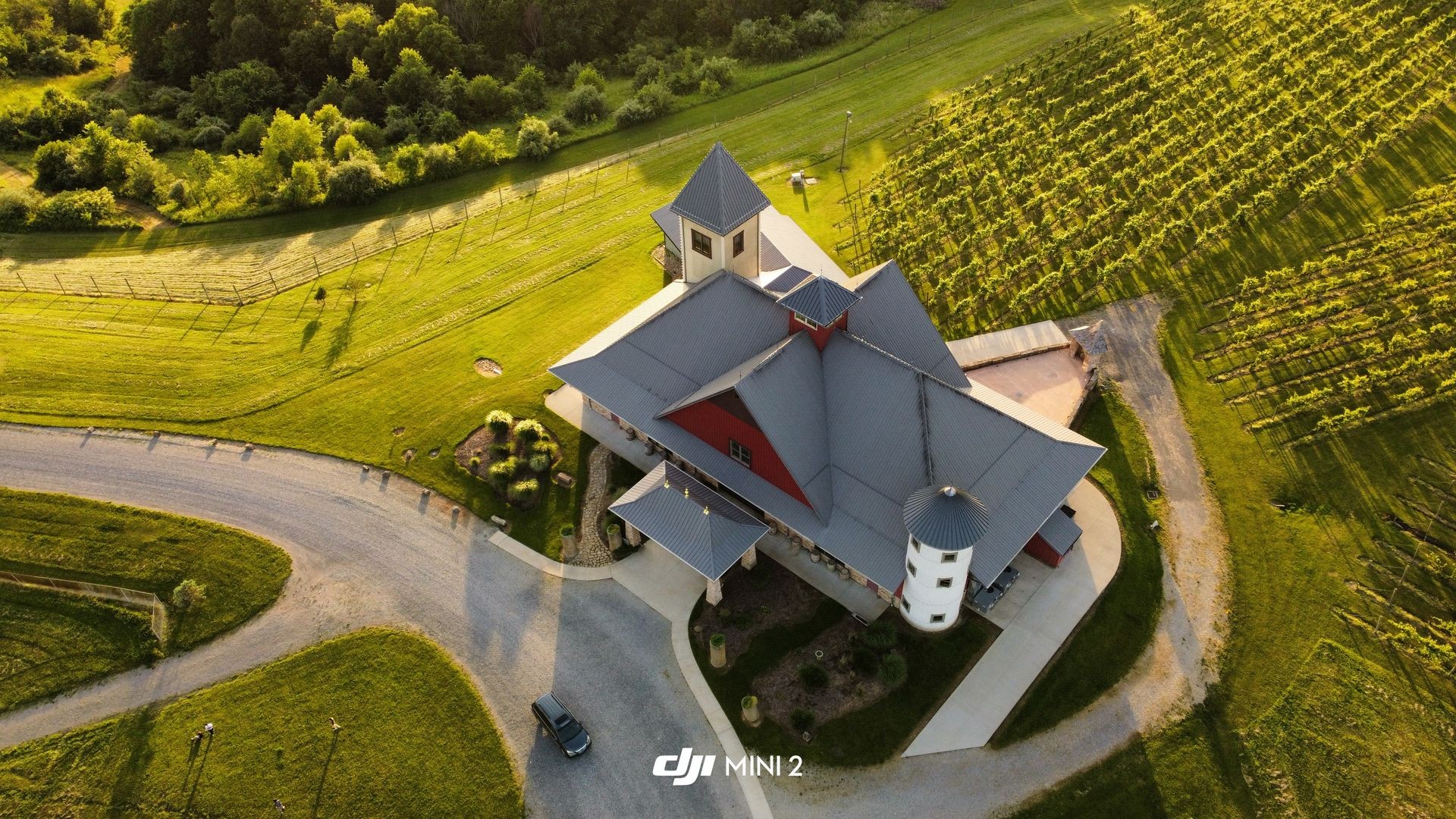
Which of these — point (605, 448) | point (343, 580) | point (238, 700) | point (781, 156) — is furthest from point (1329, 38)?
point (238, 700)

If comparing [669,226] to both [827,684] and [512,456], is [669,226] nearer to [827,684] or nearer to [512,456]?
[512,456]

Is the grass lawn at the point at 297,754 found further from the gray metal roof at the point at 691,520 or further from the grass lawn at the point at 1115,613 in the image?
the grass lawn at the point at 1115,613

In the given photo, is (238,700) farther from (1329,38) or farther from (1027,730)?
(1329,38)

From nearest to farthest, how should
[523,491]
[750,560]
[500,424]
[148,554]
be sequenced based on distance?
[750,560] → [148,554] → [523,491] → [500,424]

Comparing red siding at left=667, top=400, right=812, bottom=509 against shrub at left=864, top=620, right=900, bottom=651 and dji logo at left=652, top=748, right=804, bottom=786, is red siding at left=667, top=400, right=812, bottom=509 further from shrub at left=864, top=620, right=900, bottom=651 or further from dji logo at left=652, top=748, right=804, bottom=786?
dji logo at left=652, top=748, right=804, bottom=786

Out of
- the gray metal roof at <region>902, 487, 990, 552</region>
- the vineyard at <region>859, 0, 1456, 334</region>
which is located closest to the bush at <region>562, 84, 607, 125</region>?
the vineyard at <region>859, 0, 1456, 334</region>

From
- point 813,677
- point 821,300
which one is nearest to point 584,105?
point 821,300
